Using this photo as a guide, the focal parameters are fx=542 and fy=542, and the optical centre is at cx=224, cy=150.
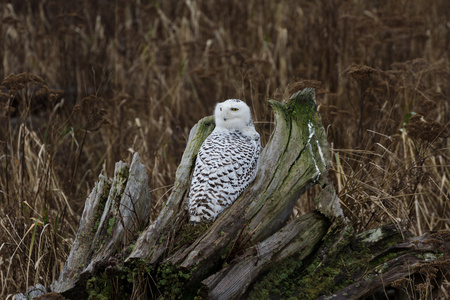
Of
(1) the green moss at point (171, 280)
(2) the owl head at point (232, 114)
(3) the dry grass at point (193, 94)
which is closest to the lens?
Result: (1) the green moss at point (171, 280)

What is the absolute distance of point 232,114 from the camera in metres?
3.18

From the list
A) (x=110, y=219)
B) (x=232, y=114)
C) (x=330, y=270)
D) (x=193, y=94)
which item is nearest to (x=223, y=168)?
(x=232, y=114)

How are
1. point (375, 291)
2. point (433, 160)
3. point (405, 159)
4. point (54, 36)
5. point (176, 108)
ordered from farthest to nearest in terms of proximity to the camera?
point (54, 36) → point (176, 108) → point (433, 160) → point (405, 159) → point (375, 291)

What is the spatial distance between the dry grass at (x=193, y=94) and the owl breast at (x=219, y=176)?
54 centimetres

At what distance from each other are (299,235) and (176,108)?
10.4ft

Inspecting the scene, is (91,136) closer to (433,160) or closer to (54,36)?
(54,36)

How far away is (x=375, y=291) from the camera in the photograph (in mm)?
2859

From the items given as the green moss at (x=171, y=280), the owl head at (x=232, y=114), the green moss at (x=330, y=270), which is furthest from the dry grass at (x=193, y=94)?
the green moss at (x=171, y=280)

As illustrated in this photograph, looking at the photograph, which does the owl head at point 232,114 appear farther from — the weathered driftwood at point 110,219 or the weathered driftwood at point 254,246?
the weathered driftwood at point 110,219

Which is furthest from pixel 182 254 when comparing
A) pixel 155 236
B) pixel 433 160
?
pixel 433 160

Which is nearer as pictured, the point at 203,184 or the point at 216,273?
the point at 216,273

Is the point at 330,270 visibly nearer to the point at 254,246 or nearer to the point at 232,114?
the point at 254,246

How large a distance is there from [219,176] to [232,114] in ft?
1.54

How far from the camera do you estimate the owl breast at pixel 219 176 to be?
283cm
